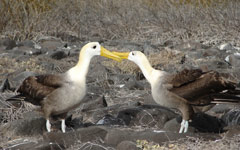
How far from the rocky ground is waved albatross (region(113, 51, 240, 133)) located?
248 mm

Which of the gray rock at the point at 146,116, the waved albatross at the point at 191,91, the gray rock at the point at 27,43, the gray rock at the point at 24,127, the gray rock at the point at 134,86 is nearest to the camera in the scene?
the waved albatross at the point at 191,91

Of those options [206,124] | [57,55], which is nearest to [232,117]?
[206,124]

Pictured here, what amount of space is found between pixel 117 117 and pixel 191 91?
956mm

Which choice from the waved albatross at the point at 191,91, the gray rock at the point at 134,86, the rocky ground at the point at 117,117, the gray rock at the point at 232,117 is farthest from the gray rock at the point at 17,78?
the gray rock at the point at 232,117

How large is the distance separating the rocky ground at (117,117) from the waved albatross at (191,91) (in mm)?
248

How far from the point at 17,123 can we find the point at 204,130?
1.74m

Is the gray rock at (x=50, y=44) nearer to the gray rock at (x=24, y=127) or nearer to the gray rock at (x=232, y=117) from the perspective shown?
the gray rock at (x=24, y=127)

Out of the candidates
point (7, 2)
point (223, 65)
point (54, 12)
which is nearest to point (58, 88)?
point (223, 65)

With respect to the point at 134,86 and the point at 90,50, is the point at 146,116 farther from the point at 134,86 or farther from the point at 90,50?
the point at 134,86

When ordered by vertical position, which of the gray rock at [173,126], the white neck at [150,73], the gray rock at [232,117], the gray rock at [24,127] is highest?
the white neck at [150,73]

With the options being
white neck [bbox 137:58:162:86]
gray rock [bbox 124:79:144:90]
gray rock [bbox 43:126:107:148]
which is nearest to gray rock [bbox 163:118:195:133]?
white neck [bbox 137:58:162:86]

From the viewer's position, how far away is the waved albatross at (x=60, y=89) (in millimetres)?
4152

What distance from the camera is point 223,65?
7.61 metres

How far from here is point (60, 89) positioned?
13.9ft
